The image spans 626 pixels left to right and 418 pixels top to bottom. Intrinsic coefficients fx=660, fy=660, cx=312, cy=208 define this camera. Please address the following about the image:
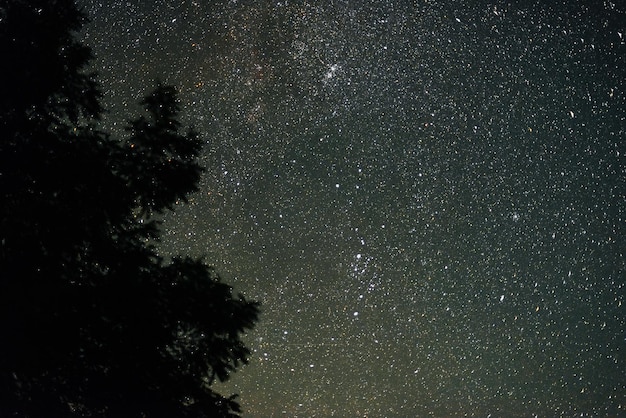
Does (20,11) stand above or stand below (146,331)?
above

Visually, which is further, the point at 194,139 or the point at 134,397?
the point at 194,139

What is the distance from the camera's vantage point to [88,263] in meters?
7.37

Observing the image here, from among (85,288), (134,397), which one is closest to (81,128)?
(85,288)

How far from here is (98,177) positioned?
7.38 metres

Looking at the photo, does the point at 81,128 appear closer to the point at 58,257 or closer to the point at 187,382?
the point at 58,257

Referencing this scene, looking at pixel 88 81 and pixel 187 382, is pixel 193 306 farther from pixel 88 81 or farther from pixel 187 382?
pixel 88 81

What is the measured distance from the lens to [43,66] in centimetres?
762

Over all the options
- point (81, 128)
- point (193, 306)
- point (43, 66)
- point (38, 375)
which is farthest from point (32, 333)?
point (43, 66)

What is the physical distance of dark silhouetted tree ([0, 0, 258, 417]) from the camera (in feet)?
21.7

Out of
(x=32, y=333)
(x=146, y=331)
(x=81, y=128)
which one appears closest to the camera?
(x=32, y=333)

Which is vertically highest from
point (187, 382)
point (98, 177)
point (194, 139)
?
point (194, 139)

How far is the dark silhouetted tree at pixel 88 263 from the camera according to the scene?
6602 millimetres

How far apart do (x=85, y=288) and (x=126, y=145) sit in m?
1.78

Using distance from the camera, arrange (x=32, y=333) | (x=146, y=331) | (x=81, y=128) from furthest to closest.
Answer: (x=81, y=128) < (x=146, y=331) < (x=32, y=333)
